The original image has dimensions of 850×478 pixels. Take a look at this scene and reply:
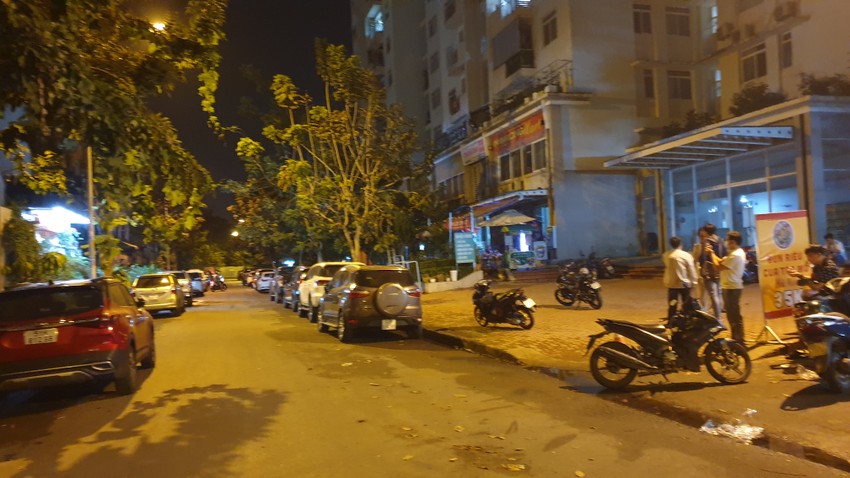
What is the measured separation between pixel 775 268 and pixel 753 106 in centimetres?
1370

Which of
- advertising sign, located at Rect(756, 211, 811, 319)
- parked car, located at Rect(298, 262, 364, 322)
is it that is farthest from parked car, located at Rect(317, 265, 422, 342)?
advertising sign, located at Rect(756, 211, 811, 319)

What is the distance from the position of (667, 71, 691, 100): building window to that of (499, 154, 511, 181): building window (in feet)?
26.5

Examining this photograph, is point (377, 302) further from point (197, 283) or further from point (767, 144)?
point (197, 283)

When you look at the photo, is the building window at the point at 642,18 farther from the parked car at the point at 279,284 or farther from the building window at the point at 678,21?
the parked car at the point at 279,284

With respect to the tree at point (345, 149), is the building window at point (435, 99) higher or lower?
higher

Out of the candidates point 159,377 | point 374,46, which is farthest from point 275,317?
point 374,46

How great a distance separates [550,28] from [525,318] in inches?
794

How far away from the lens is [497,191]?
33.8m

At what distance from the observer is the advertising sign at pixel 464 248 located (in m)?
26.3

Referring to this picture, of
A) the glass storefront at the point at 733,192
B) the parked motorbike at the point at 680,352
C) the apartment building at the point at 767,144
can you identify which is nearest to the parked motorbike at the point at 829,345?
the parked motorbike at the point at 680,352

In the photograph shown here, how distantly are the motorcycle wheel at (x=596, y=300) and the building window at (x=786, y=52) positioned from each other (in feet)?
38.9

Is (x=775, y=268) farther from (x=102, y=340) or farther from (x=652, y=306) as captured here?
(x=102, y=340)

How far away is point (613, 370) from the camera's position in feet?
27.2

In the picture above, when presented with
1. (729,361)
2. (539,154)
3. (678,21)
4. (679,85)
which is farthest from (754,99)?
(729,361)
